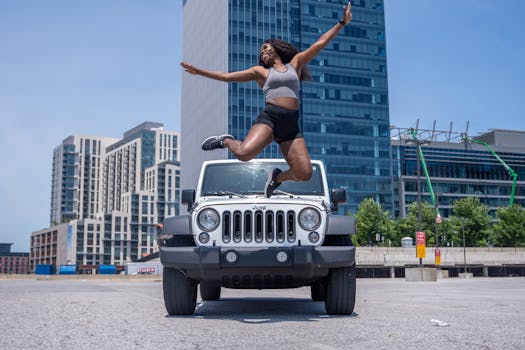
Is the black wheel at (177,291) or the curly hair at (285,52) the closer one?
the curly hair at (285,52)

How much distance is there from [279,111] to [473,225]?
6806 cm

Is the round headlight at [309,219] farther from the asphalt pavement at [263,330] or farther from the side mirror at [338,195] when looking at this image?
the side mirror at [338,195]

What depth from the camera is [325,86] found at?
10569 centimetres

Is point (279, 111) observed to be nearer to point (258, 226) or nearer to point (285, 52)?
point (285, 52)

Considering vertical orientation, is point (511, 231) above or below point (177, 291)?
above

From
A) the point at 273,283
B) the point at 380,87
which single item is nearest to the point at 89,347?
the point at 273,283

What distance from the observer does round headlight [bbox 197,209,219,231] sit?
22.3 feet

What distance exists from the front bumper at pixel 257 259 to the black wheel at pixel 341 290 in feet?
1.38

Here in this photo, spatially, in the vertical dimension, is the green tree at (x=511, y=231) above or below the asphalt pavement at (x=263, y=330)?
above

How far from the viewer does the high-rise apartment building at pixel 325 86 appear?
9931 cm

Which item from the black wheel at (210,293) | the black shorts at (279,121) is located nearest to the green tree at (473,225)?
the black wheel at (210,293)

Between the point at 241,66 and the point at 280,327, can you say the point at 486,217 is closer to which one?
the point at 241,66

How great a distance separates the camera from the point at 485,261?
208 ft

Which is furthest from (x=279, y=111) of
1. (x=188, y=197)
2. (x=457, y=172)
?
(x=457, y=172)
